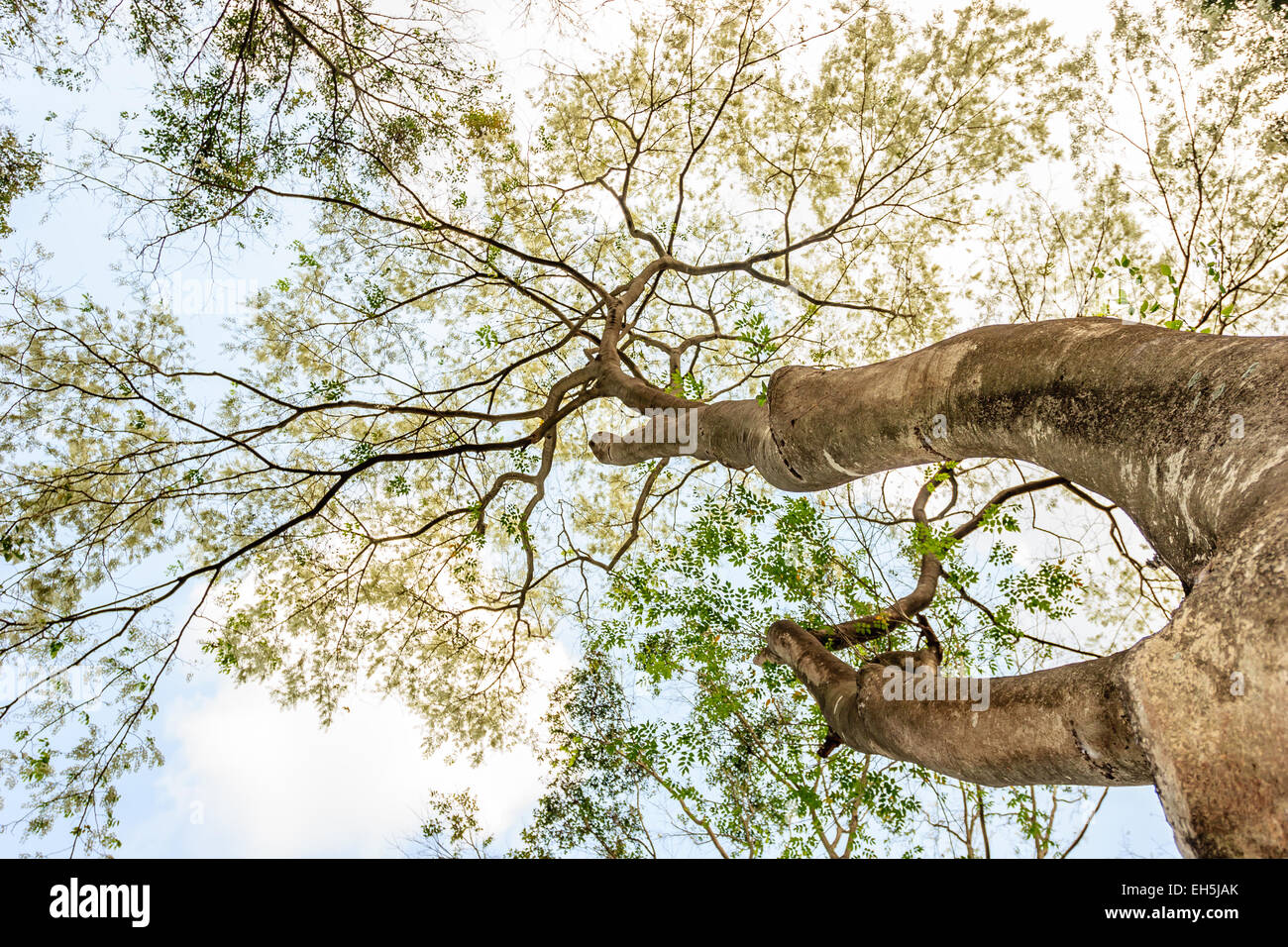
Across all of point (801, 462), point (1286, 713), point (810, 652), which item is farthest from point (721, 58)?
point (1286, 713)

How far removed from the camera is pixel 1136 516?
201cm

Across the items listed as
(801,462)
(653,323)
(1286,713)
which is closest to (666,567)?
(801,462)

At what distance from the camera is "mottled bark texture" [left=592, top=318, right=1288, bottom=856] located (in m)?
1.28

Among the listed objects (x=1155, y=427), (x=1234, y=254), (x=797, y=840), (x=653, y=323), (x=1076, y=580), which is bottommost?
(x=797, y=840)

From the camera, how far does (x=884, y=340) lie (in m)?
9.52

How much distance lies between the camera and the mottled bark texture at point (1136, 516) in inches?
50.3

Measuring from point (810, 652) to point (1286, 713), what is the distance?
342 cm

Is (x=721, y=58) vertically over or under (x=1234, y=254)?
over

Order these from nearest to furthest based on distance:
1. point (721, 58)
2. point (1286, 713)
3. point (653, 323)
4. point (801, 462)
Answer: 1. point (1286, 713)
2. point (801, 462)
3. point (721, 58)
4. point (653, 323)

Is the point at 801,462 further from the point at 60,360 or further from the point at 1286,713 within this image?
the point at 60,360

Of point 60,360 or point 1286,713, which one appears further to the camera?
point 60,360
